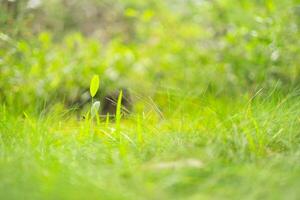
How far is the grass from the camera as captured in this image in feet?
6.10

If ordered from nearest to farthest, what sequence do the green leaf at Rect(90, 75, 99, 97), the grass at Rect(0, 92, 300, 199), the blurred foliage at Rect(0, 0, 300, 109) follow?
the grass at Rect(0, 92, 300, 199) < the green leaf at Rect(90, 75, 99, 97) < the blurred foliage at Rect(0, 0, 300, 109)

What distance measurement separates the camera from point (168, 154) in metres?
2.24

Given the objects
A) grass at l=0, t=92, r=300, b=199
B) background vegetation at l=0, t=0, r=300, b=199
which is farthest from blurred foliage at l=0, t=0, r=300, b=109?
grass at l=0, t=92, r=300, b=199

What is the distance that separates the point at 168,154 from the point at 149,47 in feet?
17.8

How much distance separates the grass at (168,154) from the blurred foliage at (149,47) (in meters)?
0.34

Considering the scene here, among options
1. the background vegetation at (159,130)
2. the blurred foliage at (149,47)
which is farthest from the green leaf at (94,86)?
the blurred foliage at (149,47)

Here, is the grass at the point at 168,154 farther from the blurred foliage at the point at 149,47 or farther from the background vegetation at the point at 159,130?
the blurred foliage at the point at 149,47

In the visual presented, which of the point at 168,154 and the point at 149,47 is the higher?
the point at 168,154

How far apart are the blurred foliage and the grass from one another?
13.3 inches

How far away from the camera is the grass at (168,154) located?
6.10 feet

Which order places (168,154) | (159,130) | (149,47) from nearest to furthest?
(168,154), (159,130), (149,47)

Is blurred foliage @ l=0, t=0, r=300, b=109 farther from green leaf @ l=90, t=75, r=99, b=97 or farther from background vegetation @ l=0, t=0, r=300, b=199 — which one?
green leaf @ l=90, t=75, r=99, b=97

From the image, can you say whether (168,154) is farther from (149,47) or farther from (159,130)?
(149,47)

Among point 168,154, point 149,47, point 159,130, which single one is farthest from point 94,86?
point 149,47
